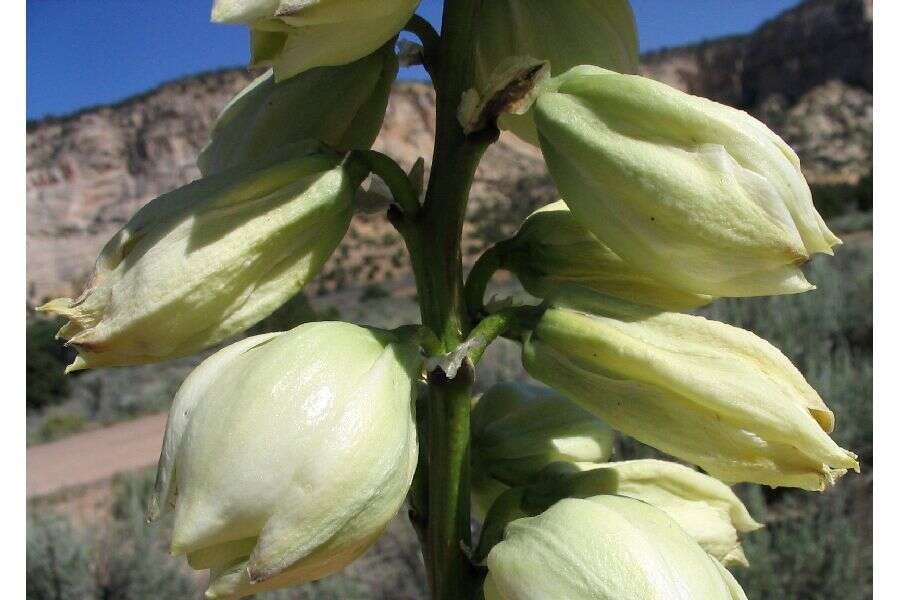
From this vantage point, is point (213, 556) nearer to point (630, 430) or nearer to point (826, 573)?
point (630, 430)

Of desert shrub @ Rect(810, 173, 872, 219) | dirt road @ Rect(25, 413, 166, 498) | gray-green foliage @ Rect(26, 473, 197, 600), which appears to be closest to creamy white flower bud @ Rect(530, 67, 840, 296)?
gray-green foliage @ Rect(26, 473, 197, 600)

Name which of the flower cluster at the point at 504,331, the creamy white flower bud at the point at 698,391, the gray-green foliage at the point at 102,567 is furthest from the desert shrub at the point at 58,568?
the creamy white flower bud at the point at 698,391

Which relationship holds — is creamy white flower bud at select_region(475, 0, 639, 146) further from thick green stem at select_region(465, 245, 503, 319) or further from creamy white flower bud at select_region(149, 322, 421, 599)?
creamy white flower bud at select_region(149, 322, 421, 599)

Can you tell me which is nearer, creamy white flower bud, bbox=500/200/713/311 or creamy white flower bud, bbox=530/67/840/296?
creamy white flower bud, bbox=530/67/840/296

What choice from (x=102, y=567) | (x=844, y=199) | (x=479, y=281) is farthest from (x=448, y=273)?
(x=844, y=199)

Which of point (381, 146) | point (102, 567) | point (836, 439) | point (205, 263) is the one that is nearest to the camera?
point (205, 263)

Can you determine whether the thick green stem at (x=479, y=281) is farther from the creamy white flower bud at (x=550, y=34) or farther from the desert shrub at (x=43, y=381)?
the desert shrub at (x=43, y=381)

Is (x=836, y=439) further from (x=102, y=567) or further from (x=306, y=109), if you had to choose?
(x=306, y=109)

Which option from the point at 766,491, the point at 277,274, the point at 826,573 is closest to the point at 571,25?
the point at 277,274
